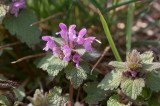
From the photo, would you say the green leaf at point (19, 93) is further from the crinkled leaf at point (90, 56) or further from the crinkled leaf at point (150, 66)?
the crinkled leaf at point (150, 66)

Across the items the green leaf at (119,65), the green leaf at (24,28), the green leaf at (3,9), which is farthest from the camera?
the green leaf at (24,28)

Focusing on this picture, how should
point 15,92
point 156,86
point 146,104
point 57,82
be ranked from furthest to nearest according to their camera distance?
point 57,82, point 15,92, point 146,104, point 156,86

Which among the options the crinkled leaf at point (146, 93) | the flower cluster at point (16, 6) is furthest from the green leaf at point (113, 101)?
the flower cluster at point (16, 6)

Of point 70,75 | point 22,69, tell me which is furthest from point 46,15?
point 70,75

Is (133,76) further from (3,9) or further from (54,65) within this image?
(3,9)

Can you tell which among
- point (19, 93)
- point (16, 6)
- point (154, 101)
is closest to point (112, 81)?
point (154, 101)

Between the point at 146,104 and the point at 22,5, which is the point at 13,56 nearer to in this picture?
the point at 22,5
